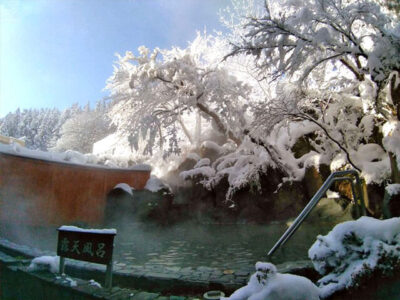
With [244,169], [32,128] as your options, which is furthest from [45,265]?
[32,128]

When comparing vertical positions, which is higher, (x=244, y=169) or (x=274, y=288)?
(x=244, y=169)

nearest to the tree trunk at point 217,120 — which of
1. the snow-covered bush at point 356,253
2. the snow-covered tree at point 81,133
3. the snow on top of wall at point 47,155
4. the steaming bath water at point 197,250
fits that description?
the steaming bath water at point 197,250

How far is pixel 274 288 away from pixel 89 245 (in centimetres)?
247

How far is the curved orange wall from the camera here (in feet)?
32.1

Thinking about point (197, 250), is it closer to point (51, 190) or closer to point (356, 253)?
point (356, 253)

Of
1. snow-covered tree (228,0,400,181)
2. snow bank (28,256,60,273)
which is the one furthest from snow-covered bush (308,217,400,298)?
snow-covered tree (228,0,400,181)

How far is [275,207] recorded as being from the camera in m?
12.1

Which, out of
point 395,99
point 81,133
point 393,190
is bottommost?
point 393,190

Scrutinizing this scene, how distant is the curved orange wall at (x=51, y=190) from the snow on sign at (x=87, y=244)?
289 inches

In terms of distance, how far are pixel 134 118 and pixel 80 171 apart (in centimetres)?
363

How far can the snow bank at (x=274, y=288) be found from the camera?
2121mm

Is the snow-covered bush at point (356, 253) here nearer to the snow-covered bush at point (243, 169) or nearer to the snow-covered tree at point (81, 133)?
the snow-covered bush at point (243, 169)

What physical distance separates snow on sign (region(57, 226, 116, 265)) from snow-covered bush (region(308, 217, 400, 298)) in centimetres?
240

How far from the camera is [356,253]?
248cm
